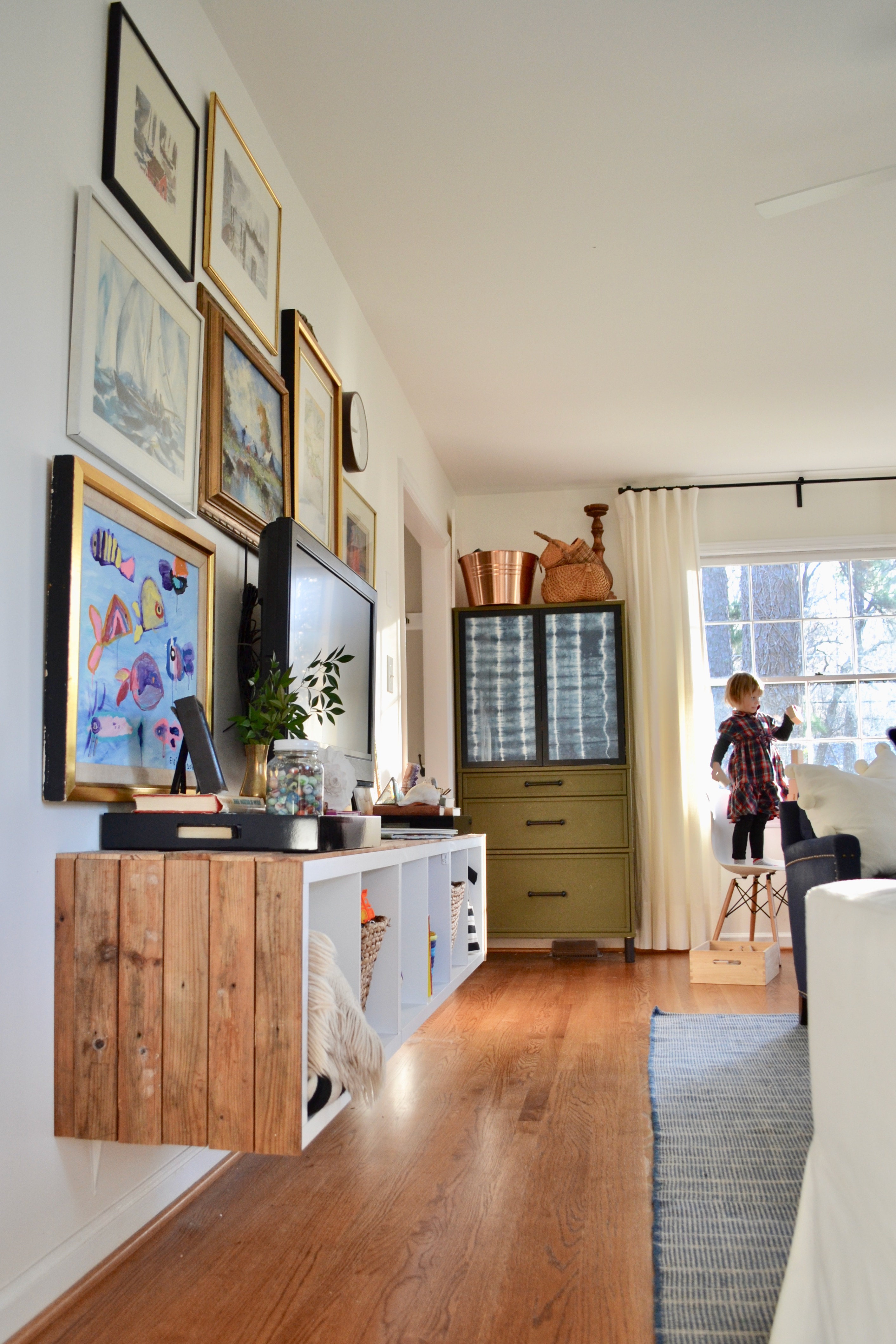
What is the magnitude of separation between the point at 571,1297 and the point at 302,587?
1.34 m

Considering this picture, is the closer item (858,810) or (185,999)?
(185,999)

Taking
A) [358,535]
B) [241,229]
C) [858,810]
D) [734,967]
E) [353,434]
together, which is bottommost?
[734,967]

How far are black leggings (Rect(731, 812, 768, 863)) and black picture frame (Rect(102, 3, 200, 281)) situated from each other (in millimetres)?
3616

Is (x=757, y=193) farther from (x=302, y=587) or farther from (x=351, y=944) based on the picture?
(x=351, y=944)

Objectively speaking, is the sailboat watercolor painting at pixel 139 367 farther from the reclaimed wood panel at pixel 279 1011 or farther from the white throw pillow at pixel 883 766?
the white throw pillow at pixel 883 766

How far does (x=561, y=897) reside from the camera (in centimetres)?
491

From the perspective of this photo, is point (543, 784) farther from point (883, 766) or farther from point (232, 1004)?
point (232, 1004)

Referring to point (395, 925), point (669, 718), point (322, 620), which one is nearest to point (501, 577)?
point (669, 718)

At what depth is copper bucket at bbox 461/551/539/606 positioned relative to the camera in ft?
17.0

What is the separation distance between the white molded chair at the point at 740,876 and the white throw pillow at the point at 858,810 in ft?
5.28

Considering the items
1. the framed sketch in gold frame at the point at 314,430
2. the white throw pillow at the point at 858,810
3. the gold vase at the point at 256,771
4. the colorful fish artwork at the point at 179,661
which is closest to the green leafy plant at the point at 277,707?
the gold vase at the point at 256,771

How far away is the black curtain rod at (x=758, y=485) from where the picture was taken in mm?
5406

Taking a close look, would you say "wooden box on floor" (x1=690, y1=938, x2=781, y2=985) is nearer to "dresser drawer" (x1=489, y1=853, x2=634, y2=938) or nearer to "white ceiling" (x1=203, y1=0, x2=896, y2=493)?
"dresser drawer" (x1=489, y1=853, x2=634, y2=938)

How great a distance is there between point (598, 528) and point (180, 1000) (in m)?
4.37
